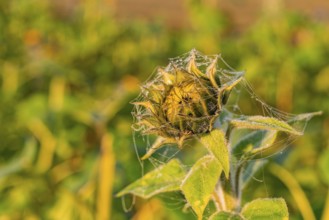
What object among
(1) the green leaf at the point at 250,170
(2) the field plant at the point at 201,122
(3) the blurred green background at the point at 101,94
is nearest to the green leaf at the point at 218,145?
(2) the field plant at the point at 201,122

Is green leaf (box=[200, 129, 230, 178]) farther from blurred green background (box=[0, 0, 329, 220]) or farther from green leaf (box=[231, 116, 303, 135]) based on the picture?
blurred green background (box=[0, 0, 329, 220])

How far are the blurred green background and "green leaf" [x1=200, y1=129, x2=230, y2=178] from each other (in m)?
0.26

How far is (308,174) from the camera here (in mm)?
1497

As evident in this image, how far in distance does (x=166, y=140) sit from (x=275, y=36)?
2031 millimetres

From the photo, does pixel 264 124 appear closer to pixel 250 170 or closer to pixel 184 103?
pixel 184 103

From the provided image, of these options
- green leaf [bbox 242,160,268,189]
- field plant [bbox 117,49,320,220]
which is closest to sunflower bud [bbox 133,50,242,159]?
field plant [bbox 117,49,320,220]

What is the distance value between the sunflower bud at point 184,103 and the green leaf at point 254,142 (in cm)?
8

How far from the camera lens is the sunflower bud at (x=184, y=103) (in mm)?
547

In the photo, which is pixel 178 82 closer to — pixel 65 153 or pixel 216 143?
pixel 216 143

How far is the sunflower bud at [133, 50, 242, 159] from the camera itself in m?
0.55

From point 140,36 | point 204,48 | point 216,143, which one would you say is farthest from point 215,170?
point 140,36

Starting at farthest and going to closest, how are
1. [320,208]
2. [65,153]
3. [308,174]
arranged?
[65,153], [308,174], [320,208]

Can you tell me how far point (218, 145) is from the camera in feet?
1.79

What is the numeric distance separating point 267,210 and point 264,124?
0.07m
